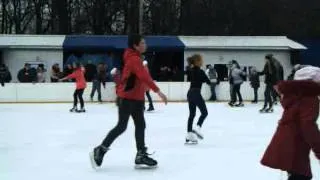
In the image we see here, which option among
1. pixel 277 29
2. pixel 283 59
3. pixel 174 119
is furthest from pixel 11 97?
pixel 277 29

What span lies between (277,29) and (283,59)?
38.5 feet

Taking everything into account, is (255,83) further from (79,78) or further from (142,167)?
(142,167)

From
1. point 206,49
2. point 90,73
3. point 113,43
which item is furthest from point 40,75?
point 206,49

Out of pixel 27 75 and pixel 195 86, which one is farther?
pixel 27 75

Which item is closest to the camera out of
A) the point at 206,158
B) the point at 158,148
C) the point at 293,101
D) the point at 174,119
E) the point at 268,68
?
the point at 293,101

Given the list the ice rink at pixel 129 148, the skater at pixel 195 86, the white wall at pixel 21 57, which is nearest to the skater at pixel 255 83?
the ice rink at pixel 129 148

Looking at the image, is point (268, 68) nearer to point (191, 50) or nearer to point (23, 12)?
point (191, 50)

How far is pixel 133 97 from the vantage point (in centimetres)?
611

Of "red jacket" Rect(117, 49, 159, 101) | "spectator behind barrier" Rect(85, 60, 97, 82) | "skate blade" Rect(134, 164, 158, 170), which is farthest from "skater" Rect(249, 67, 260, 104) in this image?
"red jacket" Rect(117, 49, 159, 101)

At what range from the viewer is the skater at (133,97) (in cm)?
606

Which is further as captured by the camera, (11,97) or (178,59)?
(178,59)

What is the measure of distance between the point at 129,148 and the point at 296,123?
4.33 m

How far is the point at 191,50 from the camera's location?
24844mm

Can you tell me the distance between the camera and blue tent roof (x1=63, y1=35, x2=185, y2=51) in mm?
24344
